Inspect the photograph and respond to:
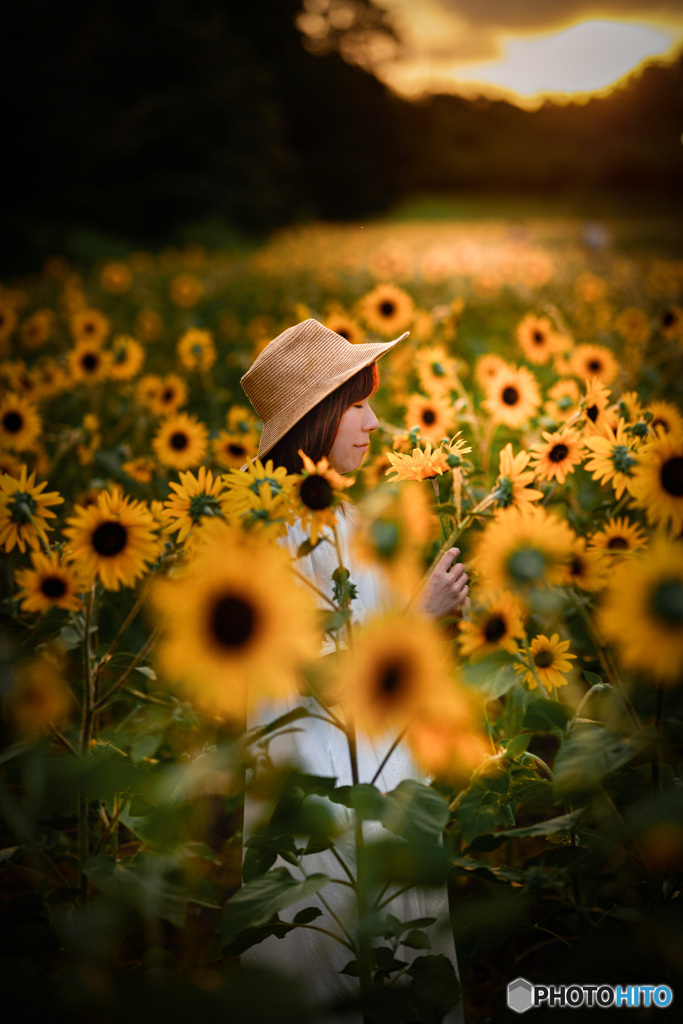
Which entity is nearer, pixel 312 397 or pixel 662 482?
pixel 662 482

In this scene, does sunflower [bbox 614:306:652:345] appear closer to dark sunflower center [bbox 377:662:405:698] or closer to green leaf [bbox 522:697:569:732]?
green leaf [bbox 522:697:569:732]

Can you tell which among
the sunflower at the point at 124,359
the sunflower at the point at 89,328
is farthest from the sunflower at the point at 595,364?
the sunflower at the point at 89,328

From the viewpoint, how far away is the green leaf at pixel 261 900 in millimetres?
712

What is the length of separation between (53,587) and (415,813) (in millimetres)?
641

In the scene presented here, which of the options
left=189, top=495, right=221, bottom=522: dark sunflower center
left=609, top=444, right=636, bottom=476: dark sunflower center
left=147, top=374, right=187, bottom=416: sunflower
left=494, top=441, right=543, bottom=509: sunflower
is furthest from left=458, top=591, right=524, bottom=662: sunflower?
left=147, top=374, right=187, bottom=416: sunflower

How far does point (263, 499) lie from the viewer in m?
0.79

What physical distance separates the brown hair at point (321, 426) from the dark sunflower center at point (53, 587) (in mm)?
394

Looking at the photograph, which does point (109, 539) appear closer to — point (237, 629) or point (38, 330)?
point (237, 629)

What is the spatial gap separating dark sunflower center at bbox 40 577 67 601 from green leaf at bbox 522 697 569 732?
67 centimetres

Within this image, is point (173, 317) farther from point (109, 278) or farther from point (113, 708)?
point (113, 708)

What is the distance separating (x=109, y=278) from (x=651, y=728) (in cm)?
542

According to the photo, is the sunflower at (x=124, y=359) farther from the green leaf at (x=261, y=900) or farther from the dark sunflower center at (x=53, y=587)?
the green leaf at (x=261, y=900)

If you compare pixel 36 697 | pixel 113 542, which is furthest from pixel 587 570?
pixel 36 697

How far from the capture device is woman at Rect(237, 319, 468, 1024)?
3.50ft
